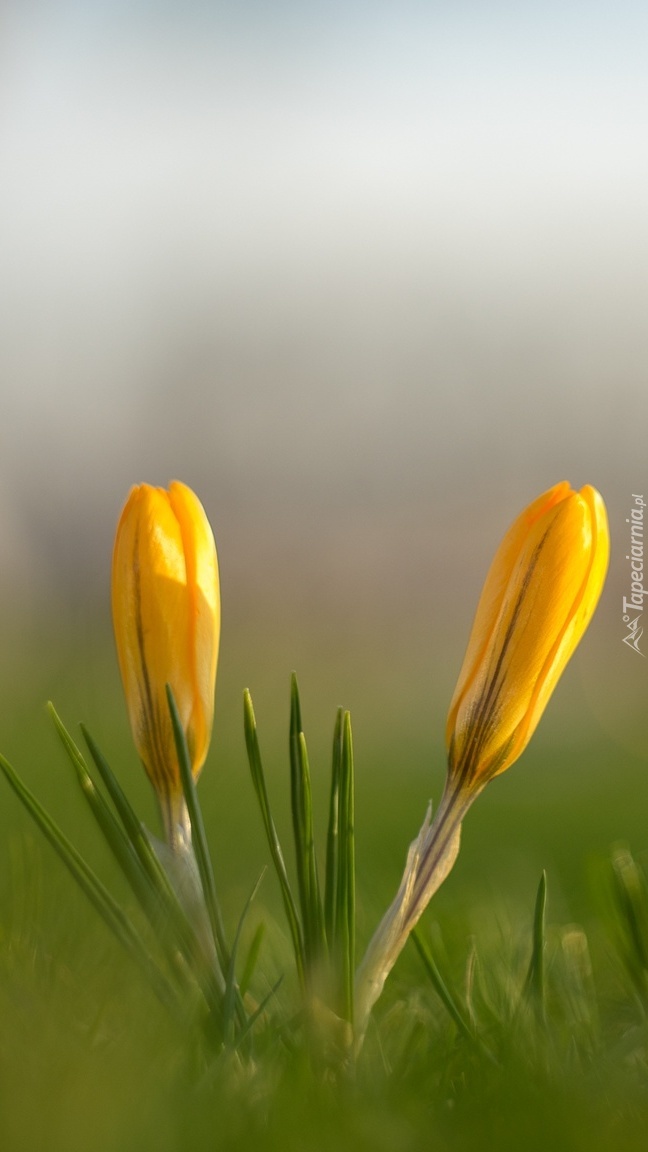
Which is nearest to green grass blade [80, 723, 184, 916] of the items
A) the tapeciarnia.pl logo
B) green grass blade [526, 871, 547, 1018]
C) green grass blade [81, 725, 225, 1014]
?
green grass blade [81, 725, 225, 1014]

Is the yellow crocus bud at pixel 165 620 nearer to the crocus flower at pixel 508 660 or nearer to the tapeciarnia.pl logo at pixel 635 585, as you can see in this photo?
the crocus flower at pixel 508 660

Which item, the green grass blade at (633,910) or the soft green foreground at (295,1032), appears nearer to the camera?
the soft green foreground at (295,1032)

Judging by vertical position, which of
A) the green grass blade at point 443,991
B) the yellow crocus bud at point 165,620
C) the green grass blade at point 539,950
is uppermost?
the yellow crocus bud at point 165,620

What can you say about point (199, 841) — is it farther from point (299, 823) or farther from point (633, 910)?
point (633, 910)

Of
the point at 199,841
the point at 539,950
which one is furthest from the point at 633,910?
the point at 199,841

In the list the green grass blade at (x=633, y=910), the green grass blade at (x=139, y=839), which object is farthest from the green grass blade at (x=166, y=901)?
the green grass blade at (x=633, y=910)

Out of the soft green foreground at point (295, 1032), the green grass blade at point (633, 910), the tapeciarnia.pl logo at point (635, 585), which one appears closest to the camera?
the soft green foreground at point (295, 1032)
